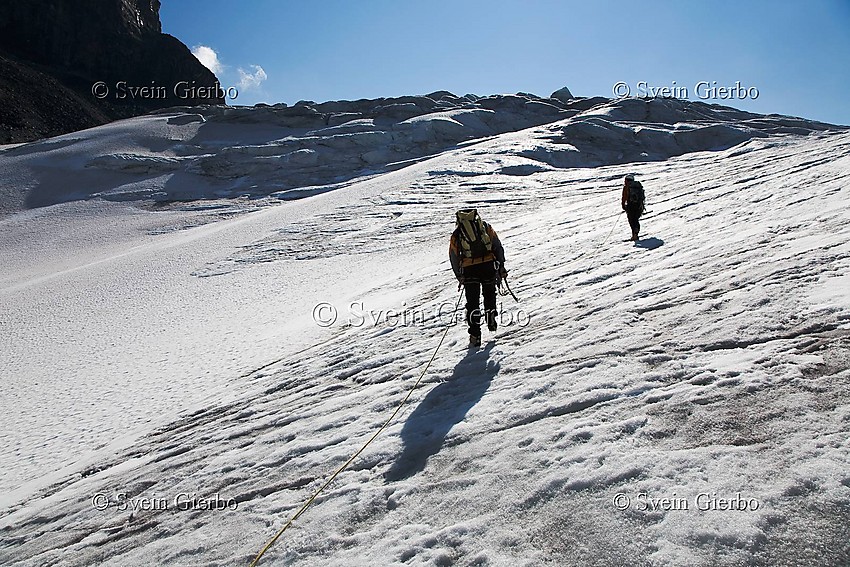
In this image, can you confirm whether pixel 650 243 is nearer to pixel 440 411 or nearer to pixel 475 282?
pixel 475 282

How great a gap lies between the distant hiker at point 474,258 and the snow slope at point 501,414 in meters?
0.51

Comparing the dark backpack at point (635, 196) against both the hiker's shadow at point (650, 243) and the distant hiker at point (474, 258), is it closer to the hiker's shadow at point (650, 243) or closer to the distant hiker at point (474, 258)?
the hiker's shadow at point (650, 243)

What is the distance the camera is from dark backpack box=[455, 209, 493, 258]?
7.09 m

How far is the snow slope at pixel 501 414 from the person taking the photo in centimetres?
330

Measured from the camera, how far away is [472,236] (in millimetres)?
7148

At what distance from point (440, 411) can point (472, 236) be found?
260 centimetres

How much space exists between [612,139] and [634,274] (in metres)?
40.5

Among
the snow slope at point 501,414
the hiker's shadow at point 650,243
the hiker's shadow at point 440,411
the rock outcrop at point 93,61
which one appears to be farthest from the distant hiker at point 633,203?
the rock outcrop at point 93,61

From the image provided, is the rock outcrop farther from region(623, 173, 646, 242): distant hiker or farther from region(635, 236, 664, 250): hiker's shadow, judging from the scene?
region(635, 236, 664, 250): hiker's shadow

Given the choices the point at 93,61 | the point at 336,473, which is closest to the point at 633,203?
the point at 336,473

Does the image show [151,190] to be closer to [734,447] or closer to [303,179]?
[303,179]

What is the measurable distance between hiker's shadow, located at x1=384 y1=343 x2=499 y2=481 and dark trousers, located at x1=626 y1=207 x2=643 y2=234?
7.11 meters

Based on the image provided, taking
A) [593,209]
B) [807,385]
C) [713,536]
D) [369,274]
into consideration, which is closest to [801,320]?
[807,385]

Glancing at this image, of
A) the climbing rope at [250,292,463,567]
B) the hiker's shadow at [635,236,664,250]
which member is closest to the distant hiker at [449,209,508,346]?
the climbing rope at [250,292,463,567]
